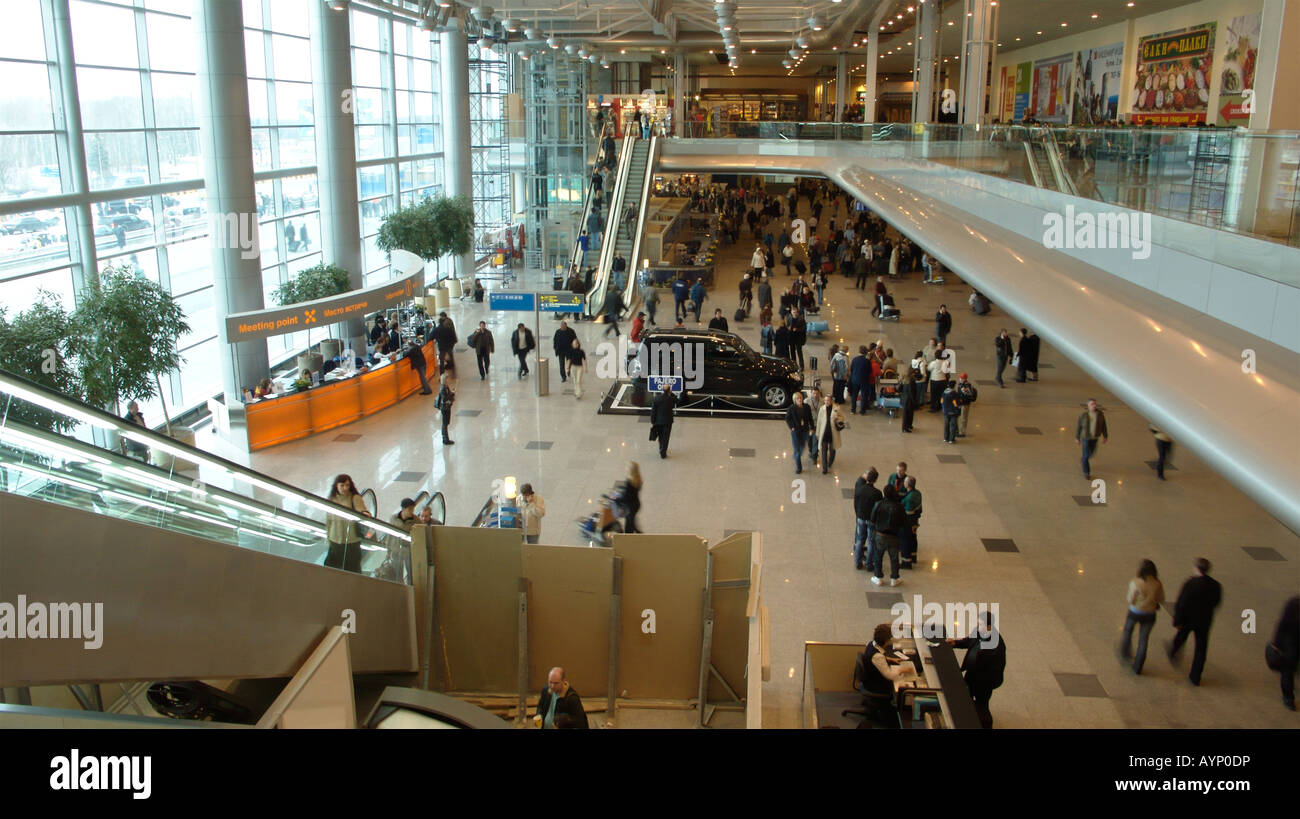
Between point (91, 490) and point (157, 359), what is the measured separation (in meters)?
10.1

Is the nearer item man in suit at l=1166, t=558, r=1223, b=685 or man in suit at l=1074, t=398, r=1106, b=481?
man in suit at l=1166, t=558, r=1223, b=685

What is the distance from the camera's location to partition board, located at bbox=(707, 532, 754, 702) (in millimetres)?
8203

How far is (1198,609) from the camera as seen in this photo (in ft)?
26.3

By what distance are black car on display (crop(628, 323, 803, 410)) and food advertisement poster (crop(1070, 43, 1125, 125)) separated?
22.4 metres

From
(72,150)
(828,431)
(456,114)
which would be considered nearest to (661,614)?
(828,431)

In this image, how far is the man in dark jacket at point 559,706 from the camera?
21.7 feet

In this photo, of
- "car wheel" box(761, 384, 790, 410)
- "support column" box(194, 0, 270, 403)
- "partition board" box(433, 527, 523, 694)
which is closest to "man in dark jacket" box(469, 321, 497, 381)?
"support column" box(194, 0, 270, 403)

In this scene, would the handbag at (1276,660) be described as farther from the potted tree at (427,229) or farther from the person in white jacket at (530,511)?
the potted tree at (427,229)

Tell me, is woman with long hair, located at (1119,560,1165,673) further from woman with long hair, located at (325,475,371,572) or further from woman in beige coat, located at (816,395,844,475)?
woman with long hair, located at (325,475,371,572)

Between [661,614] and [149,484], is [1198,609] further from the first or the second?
[149,484]
